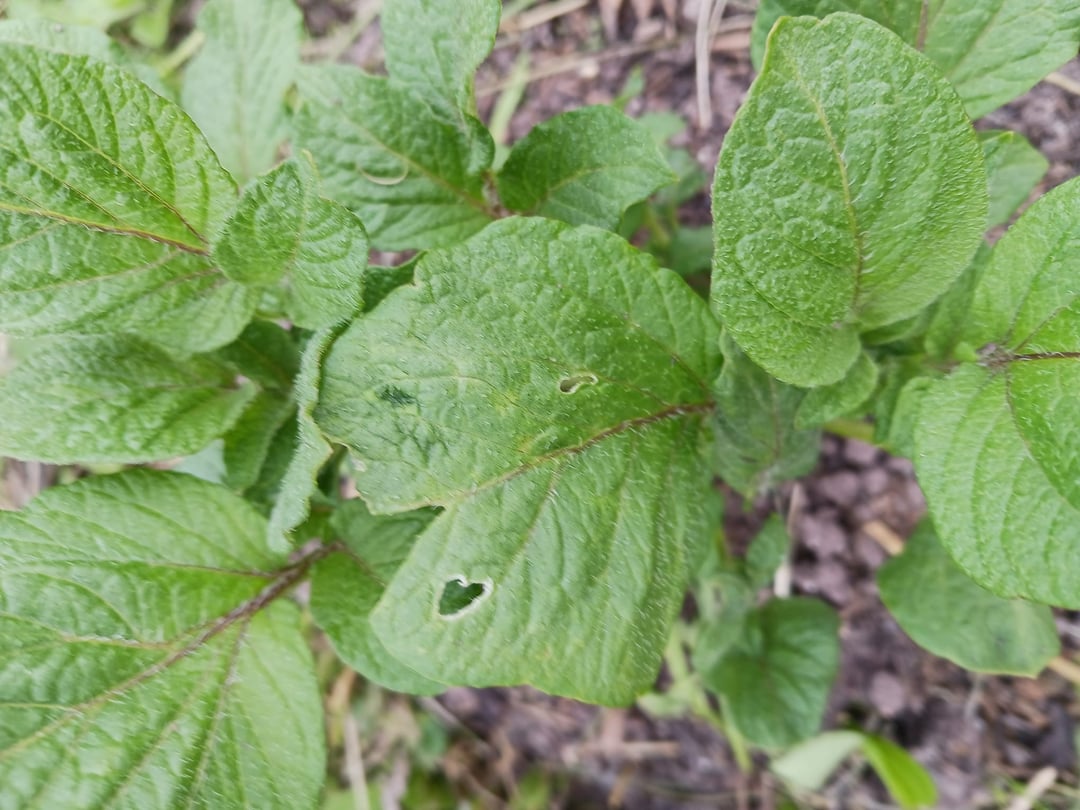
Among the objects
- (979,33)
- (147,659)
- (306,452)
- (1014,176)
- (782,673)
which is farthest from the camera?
(782,673)

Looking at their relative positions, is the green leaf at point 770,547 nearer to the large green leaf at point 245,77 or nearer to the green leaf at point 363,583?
the green leaf at point 363,583

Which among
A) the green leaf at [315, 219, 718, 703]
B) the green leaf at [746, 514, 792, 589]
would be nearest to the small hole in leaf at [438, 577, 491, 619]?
the green leaf at [315, 219, 718, 703]

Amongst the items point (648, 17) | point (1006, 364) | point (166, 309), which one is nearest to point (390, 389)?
point (166, 309)

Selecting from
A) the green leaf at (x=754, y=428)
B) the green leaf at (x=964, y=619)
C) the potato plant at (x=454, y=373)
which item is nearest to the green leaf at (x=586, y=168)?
the potato plant at (x=454, y=373)

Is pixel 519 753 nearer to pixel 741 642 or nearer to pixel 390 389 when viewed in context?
pixel 741 642

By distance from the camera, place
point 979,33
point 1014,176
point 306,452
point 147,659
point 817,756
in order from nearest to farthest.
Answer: point 306,452
point 147,659
point 979,33
point 1014,176
point 817,756

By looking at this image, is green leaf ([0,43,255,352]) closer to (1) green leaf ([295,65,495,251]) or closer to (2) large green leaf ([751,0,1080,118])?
(1) green leaf ([295,65,495,251])

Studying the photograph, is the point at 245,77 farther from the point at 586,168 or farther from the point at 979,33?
the point at 979,33

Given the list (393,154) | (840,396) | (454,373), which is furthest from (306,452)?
(840,396)
